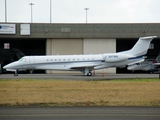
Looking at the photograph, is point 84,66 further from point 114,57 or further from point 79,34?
point 79,34

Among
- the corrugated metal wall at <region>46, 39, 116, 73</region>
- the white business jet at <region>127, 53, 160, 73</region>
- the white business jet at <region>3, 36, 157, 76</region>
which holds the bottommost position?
the white business jet at <region>127, 53, 160, 73</region>

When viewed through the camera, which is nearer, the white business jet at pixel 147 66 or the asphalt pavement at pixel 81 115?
the asphalt pavement at pixel 81 115

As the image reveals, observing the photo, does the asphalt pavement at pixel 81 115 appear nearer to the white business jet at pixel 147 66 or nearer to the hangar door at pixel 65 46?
the hangar door at pixel 65 46

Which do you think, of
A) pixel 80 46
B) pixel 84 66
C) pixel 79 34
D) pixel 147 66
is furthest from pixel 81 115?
pixel 147 66

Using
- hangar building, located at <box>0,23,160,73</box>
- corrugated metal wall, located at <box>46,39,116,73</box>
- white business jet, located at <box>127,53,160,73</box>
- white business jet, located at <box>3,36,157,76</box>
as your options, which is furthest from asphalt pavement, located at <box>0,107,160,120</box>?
white business jet, located at <box>127,53,160,73</box>

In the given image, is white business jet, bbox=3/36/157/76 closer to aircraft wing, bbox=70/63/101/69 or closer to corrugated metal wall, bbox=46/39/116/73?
aircraft wing, bbox=70/63/101/69

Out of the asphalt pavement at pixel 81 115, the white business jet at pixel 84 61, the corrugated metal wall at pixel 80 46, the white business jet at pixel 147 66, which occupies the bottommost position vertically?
the asphalt pavement at pixel 81 115

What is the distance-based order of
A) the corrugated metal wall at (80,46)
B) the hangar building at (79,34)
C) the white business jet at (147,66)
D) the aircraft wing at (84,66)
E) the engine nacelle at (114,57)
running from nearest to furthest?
1. the aircraft wing at (84,66)
2. the engine nacelle at (114,57)
3. the hangar building at (79,34)
4. the corrugated metal wall at (80,46)
5. the white business jet at (147,66)

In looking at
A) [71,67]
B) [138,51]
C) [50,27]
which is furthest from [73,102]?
[50,27]

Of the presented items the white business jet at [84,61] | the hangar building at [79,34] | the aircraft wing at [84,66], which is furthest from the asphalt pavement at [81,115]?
the hangar building at [79,34]

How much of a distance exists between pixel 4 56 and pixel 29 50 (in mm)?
5106

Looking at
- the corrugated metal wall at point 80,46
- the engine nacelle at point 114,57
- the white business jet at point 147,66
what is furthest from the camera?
the white business jet at point 147,66

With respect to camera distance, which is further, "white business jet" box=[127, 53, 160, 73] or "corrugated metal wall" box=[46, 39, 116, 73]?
"white business jet" box=[127, 53, 160, 73]

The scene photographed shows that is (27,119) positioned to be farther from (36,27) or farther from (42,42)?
(42,42)
